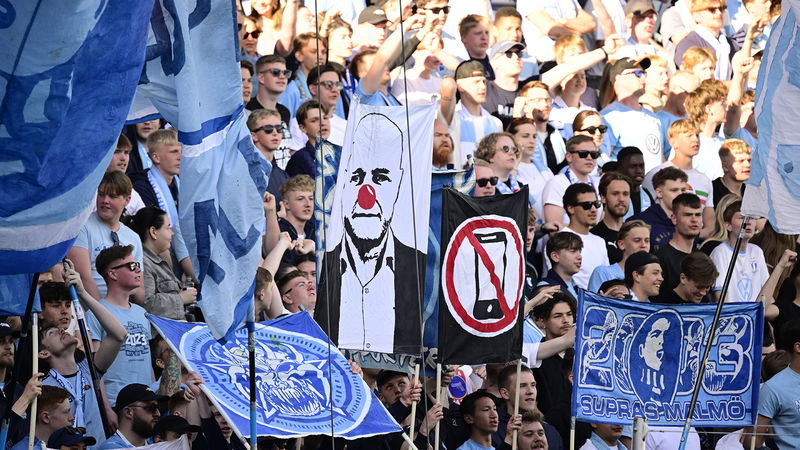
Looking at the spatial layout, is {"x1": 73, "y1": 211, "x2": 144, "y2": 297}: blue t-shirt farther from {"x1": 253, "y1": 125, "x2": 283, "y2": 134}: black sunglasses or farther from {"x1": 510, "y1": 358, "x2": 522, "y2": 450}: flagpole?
{"x1": 510, "y1": 358, "x2": 522, "y2": 450}: flagpole

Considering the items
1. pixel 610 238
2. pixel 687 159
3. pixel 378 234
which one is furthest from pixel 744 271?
pixel 378 234

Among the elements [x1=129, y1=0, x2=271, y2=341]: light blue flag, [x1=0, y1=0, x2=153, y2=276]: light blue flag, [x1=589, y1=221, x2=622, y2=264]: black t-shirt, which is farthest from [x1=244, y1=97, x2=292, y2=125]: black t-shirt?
[x1=0, y1=0, x2=153, y2=276]: light blue flag

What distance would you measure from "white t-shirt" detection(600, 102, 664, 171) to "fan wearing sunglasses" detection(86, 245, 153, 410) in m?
6.89

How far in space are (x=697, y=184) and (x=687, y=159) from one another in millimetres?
384

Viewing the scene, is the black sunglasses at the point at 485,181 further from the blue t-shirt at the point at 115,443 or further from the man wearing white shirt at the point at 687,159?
the blue t-shirt at the point at 115,443

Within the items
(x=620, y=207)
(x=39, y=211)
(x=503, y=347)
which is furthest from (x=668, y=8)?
(x=39, y=211)

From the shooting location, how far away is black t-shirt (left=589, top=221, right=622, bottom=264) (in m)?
12.3

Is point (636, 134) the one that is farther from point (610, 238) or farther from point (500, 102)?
point (610, 238)

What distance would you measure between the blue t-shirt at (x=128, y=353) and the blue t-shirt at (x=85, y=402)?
306 mm

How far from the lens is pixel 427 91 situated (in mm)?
13711

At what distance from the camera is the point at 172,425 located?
8.33m

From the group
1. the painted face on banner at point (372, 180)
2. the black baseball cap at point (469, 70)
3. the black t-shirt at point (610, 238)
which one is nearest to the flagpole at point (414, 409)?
the painted face on banner at point (372, 180)

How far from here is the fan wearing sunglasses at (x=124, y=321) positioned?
9.02 meters

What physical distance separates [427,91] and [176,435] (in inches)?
234
